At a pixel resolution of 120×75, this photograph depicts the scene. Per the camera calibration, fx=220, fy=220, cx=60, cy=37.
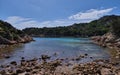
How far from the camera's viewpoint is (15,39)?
11100cm

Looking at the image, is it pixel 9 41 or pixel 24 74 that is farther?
pixel 9 41

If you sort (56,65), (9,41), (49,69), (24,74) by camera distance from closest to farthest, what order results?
(24,74)
(49,69)
(56,65)
(9,41)

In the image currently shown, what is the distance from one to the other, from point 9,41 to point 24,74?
212ft

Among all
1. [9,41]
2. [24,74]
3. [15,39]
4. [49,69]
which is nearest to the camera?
[24,74]

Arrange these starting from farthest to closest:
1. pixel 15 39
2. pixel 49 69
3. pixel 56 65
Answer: pixel 15 39 → pixel 56 65 → pixel 49 69

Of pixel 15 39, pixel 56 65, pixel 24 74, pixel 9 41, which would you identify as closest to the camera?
pixel 24 74

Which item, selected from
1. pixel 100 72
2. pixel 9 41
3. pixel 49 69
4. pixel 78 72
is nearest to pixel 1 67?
pixel 49 69

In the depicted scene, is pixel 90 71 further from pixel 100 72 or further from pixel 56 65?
pixel 56 65

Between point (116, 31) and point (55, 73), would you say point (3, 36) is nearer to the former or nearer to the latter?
point (116, 31)

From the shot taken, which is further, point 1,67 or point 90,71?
point 1,67

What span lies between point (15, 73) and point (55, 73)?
6.79 metres

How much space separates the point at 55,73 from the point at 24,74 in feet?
17.1

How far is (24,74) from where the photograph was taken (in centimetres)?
3669

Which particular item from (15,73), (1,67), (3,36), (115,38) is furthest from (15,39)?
(15,73)
